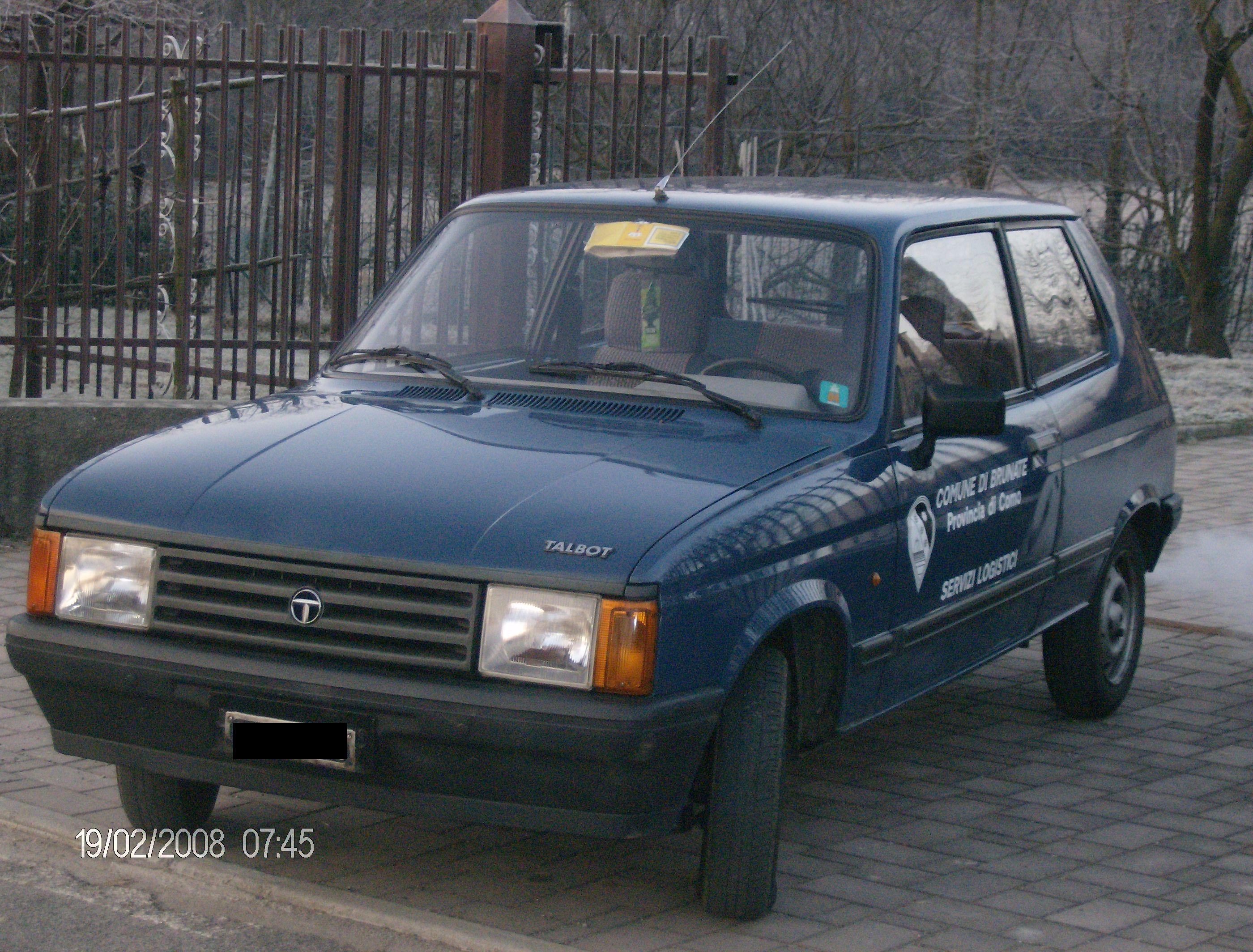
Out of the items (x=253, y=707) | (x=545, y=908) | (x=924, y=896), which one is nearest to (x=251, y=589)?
(x=253, y=707)

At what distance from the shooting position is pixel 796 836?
16.3ft

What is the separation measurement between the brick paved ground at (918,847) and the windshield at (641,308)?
1253mm

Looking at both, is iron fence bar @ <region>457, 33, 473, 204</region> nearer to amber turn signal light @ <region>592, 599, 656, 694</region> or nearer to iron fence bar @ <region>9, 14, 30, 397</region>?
iron fence bar @ <region>9, 14, 30, 397</region>

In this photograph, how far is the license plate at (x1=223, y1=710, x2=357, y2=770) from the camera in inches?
153

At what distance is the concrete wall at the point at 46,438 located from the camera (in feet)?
27.6

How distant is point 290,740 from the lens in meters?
3.93

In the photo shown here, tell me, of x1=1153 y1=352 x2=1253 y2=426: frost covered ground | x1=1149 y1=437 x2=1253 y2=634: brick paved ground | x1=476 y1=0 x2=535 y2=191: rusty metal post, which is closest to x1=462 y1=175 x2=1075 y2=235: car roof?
x1=1149 y1=437 x2=1253 y2=634: brick paved ground

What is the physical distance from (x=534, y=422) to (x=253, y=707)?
112 cm

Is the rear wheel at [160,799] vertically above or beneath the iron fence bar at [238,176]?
beneath

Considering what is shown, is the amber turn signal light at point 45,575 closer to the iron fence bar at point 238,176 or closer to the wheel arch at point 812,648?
the wheel arch at point 812,648

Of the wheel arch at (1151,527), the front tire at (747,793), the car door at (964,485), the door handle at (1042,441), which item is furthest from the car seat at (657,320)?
the wheel arch at (1151,527)

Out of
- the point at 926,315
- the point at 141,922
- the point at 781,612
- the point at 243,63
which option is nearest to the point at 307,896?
the point at 141,922

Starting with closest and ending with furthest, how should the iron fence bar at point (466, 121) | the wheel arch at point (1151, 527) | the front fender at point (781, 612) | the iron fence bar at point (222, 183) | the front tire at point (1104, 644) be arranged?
1. the front fender at point (781, 612)
2. the front tire at point (1104, 644)
3. the wheel arch at point (1151, 527)
4. the iron fence bar at point (222, 183)
5. the iron fence bar at point (466, 121)

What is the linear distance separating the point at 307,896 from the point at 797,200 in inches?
94.4
